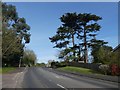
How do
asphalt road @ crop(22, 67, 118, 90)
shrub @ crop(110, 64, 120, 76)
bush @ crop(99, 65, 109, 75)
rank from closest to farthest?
asphalt road @ crop(22, 67, 118, 90), shrub @ crop(110, 64, 120, 76), bush @ crop(99, 65, 109, 75)

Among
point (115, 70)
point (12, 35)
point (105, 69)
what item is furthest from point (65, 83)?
point (12, 35)

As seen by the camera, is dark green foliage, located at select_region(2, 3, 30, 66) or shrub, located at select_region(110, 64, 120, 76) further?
dark green foliage, located at select_region(2, 3, 30, 66)

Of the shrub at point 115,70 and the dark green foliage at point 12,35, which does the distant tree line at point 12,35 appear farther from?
the shrub at point 115,70

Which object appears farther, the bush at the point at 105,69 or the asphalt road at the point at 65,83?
the bush at the point at 105,69

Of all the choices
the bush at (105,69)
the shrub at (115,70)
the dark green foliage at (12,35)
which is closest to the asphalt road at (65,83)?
the shrub at (115,70)

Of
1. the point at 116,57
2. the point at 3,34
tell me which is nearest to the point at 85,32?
the point at 3,34

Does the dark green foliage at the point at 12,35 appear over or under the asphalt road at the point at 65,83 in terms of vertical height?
over

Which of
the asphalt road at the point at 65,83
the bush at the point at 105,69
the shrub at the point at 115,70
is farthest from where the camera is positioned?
the bush at the point at 105,69

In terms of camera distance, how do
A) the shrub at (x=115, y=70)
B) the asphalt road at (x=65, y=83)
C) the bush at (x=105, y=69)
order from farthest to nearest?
the bush at (x=105, y=69)
the shrub at (x=115, y=70)
the asphalt road at (x=65, y=83)

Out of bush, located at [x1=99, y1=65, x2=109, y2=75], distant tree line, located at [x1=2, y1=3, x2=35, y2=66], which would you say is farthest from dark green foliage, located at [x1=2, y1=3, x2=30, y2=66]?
bush, located at [x1=99, y1=65, x2=109, y2=75]

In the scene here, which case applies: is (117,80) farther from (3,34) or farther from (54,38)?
(54,38)

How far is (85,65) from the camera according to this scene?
7906cm

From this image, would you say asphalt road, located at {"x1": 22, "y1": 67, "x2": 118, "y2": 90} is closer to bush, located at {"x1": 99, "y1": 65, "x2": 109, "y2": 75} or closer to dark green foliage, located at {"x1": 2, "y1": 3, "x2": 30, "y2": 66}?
→ bush, located at {"x1": 99, "y1": 65, "x2": 109, "y2": 75}

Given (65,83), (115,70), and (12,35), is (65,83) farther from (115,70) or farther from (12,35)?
(12,35)
